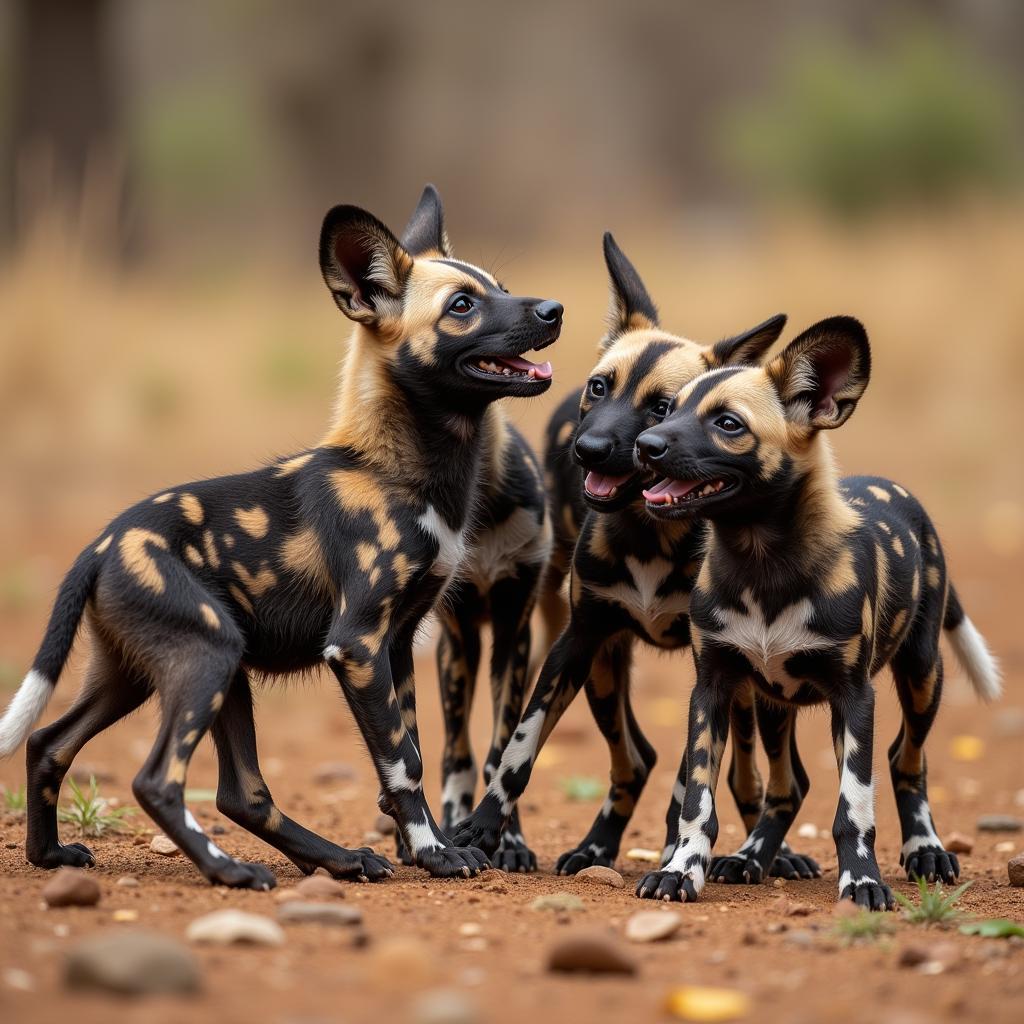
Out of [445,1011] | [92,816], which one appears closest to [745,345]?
[92,816]

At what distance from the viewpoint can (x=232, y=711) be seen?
5.25 m

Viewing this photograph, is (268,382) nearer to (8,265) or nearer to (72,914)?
(8,265)

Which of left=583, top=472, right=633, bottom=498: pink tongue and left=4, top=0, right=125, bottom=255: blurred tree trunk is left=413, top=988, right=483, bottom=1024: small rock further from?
left=4, top=0, right=125, bottom=255: blurred tree trunk

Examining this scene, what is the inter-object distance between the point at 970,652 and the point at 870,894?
67.5 inches

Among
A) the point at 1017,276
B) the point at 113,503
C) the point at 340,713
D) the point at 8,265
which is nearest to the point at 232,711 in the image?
the point at 340,713

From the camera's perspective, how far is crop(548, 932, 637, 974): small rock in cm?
368

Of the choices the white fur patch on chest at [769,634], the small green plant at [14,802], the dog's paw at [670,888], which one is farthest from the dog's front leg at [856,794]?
the small green plant at [14,802]

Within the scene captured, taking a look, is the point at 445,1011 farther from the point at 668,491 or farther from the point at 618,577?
the point at 618,577

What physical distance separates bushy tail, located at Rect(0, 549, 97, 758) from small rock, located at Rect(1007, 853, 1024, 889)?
10.7 feet

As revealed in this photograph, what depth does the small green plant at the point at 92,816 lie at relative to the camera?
564cm

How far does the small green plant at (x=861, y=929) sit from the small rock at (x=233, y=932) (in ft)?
4.89

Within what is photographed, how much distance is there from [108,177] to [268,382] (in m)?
4.77

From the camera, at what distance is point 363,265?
5.66 m

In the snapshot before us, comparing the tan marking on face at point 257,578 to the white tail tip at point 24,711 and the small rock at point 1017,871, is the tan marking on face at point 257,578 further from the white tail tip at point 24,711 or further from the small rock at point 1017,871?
the small rock at point 1017,871
